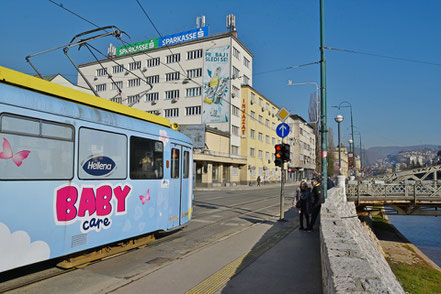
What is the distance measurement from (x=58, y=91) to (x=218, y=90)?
4132 centimetres

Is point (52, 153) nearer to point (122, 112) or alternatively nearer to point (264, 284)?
point (122, 112)

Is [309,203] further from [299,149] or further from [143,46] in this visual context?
[299,149]

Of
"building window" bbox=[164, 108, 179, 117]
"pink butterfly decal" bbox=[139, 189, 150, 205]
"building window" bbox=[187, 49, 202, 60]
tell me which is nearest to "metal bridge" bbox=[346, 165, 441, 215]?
"pink butterfly decal" bbox=[139, 189, 150, 205]

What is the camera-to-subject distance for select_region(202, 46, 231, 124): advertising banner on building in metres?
46.4

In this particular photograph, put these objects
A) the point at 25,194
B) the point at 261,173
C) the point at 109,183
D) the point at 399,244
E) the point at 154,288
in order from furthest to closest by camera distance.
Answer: the point at 261,173 < the point at 399,244 < the point at 109,183 < the point at 154,288 < the point at 25,194

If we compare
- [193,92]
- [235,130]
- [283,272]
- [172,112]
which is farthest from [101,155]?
[172,112]

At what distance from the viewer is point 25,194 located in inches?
189

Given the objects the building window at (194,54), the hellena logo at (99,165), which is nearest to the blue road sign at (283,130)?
the hellena logo at (99,165)

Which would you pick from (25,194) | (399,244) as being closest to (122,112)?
(25,194)

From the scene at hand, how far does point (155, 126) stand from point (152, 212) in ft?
6.89

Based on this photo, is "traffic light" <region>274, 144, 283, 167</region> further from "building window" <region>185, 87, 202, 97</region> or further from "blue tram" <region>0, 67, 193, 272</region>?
"building window" <region>185, 87, 202, 97</region>

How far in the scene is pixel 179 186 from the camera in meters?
9.15

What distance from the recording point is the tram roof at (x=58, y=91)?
192 inches

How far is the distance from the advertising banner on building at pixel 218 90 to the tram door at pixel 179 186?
3679 centimetres
